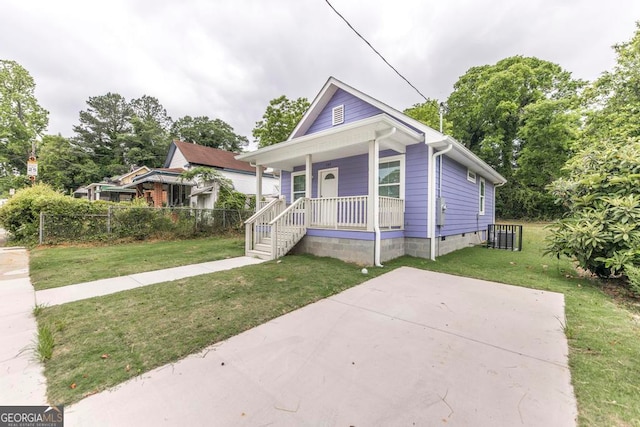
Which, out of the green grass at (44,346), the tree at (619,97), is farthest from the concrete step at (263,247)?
the tree at (619,97)

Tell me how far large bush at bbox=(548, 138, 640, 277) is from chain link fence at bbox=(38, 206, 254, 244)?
477 inches

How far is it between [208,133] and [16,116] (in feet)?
57.1

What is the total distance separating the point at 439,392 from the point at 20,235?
42.9 ft

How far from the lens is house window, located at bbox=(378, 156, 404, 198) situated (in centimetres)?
754

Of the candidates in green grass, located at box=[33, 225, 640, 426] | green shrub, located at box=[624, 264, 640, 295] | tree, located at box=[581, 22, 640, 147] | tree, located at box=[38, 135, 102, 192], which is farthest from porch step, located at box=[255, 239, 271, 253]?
tree, located at box=[38, 135, 102, 192]

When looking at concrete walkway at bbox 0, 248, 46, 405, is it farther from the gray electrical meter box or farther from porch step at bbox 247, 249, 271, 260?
the gray electrical meter box

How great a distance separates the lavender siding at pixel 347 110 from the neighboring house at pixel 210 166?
8.10 m

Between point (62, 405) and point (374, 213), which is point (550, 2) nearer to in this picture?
point (374, 213)

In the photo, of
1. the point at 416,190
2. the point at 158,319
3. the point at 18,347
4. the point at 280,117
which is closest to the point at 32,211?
the point at 18,347

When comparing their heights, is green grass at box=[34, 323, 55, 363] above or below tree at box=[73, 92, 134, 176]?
below

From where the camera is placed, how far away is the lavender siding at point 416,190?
7.07 metres

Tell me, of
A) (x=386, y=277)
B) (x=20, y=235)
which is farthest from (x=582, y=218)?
(x=20, y=235)

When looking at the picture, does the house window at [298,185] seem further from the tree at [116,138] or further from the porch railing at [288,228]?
the tree at [116,138]

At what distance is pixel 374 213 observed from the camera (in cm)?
616
